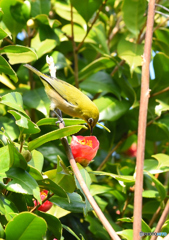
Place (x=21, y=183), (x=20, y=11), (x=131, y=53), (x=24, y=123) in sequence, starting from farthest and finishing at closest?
1. (x=131, y=53)
2. (x=20, y=11)
3. (x=21, y=183)
4. (x=24, y=123)

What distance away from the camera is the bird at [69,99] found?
7.89 feet

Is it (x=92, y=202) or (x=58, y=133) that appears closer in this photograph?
(x=92, y=202)

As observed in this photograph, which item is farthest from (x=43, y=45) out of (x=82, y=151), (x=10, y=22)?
(x=82, y=151)

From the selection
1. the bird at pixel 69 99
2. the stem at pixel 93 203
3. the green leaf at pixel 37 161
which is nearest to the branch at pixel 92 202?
the stem at pixel 93 203

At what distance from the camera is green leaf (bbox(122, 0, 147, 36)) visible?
2.52 m

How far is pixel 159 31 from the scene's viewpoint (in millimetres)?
2697

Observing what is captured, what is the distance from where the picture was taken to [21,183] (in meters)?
1.40

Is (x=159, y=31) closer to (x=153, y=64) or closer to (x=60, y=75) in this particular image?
(x=153, y=64)

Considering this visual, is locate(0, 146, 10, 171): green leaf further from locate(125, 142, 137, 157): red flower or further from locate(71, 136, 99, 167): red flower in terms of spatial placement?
locate(125, 142, 137, 157): red flower

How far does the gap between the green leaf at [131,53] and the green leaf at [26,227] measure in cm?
139

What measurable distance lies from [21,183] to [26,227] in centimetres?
24

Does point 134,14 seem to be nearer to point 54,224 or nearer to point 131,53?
point 131,53

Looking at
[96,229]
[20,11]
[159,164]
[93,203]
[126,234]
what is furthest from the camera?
[20,11]

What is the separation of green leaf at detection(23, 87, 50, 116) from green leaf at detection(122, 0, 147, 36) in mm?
883
